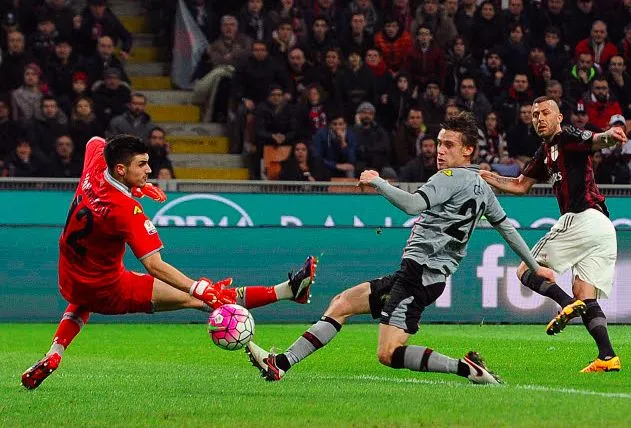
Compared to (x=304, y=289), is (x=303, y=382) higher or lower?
lower

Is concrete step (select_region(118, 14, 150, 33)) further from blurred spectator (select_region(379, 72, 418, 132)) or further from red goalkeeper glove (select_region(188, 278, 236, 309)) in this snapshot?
red goalkeeper glove (select_region(188, 278, 236, 309))

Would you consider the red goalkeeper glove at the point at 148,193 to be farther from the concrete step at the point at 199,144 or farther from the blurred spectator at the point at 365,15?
the blurred spectator at the point at 365,15

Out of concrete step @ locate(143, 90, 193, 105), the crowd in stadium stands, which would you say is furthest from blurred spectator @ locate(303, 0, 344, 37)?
concrete step @ locate(143, 90, 193, 105)

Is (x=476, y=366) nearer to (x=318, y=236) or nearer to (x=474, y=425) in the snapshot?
(x=474, y=425)

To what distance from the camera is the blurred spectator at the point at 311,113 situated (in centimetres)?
1978

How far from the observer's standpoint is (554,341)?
13.7 metres

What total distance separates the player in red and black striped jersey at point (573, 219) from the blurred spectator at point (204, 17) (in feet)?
37.8

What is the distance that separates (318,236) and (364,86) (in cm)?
463

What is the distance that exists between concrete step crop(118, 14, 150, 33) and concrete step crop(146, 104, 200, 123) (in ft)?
6.40

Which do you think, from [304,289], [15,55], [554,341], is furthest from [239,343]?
[15,55]

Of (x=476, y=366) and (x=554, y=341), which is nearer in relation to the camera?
(x=476, y=366)

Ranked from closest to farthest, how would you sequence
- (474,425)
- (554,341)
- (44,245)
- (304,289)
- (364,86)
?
1. (474,425)
2. (304,289)
3. (554,341)
4. (44,245)
5. (364,86)

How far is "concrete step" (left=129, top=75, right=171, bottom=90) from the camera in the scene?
21891mm

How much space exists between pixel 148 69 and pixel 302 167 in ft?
15.3
